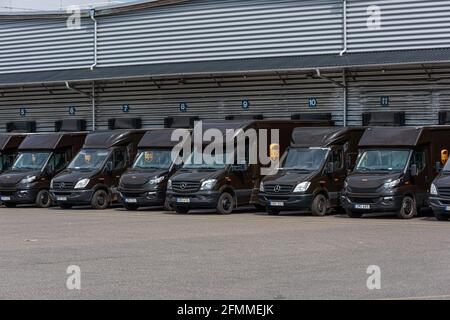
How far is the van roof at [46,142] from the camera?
1321 inches

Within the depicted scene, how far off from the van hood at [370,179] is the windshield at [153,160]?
667cm

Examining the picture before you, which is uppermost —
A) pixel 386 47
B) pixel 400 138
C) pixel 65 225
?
pixel 386 47

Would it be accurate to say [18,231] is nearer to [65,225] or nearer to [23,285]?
[65,225]

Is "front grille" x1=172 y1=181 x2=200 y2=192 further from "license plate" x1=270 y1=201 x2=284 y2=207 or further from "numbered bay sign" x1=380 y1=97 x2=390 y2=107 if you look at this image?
"numbered bay sign" x1=380 y1=97 x2=390 y2=107

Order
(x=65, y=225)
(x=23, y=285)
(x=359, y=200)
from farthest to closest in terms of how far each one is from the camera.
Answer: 1. (x=359, y=200)
2. (x=65, y=225)
3. (x=23, y=285)

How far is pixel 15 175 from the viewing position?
109ft

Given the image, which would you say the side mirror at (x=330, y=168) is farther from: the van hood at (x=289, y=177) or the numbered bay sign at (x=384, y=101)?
the numbered bay sign at (x=384, y=101)

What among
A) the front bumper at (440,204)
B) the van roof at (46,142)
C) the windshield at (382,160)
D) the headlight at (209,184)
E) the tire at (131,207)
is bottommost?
the tire at (131,207)

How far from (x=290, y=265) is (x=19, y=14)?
3114 centimetres

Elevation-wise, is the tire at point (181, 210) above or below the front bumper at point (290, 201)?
below

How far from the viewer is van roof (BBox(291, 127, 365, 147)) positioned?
2773cm

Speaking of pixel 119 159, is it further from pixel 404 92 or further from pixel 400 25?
pixel 400 25

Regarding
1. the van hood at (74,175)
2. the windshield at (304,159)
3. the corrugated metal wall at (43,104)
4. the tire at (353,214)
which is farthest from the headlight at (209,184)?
the corrugated metal wall at (43,104)
